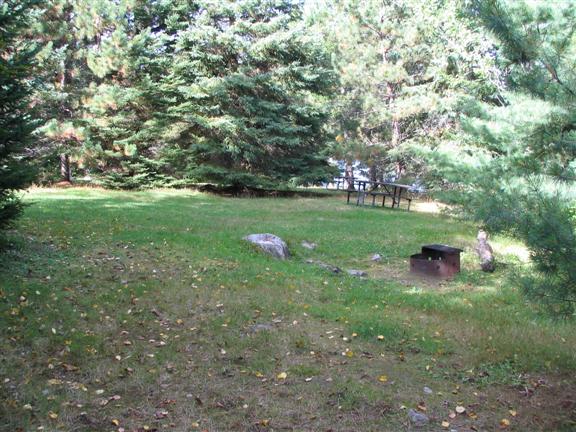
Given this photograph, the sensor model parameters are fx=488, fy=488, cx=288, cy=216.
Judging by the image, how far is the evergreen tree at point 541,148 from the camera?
9.59 feet

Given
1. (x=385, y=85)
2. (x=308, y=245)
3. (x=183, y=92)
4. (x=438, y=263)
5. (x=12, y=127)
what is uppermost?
(x=385, y=85)

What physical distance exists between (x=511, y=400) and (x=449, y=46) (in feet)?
45.1

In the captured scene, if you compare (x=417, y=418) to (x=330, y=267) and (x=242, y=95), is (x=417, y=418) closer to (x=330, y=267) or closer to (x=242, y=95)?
(x=330, y=267)

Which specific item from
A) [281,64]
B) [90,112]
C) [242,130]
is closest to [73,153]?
[90,112]

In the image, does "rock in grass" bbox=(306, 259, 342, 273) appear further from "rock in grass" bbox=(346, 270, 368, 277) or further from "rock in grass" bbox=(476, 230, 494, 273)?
"rock in grass" bbox=(476, 230, 494, 273)

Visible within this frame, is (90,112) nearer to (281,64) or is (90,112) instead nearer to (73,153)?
(73,153)

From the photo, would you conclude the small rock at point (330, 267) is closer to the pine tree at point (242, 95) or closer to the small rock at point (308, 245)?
the small rock at point (308, 245)

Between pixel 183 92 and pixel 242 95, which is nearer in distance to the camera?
pixel 183 92

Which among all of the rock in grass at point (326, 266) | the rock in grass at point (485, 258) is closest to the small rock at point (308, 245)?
the rock in grass at point (326, 266)

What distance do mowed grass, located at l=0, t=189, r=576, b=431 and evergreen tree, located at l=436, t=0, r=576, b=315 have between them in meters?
0.39

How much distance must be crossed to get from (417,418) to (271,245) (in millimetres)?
5271

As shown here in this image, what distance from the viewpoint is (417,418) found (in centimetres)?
368

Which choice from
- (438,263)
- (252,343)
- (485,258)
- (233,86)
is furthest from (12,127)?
(233,86)

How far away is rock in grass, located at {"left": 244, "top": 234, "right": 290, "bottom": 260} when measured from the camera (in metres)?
8.61
